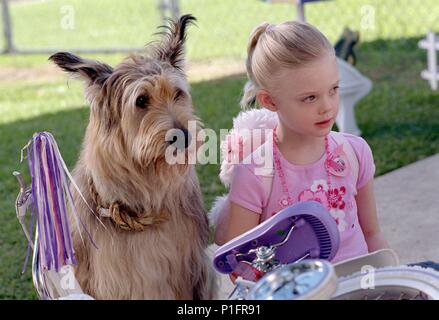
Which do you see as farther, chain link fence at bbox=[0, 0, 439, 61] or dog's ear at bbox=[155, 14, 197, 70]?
chain link fence at bbox=[0, 0, 439, 61]

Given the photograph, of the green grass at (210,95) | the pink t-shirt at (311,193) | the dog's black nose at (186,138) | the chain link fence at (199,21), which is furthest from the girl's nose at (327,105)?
the chain link fence at (199,21)

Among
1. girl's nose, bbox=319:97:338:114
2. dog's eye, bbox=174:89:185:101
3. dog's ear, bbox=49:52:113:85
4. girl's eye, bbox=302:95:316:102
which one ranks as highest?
dog's ear, bbox=49:52:113:85

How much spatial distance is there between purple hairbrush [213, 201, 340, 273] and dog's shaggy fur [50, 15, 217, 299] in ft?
1.75

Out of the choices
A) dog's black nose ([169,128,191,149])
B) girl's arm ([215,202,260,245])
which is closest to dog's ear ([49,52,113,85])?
dog's black nose ([169,128,191,149])

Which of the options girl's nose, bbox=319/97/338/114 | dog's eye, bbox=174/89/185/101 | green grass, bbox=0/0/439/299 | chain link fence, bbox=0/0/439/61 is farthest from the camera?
chain link fence, bbox=0/0/439/61

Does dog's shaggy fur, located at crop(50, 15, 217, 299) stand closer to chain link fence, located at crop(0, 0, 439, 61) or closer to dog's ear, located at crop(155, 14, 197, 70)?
dog's ear, located at crop(155, 14, 197, 70)

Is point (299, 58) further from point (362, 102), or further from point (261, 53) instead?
point (362, 102)

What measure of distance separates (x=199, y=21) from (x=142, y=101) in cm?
973

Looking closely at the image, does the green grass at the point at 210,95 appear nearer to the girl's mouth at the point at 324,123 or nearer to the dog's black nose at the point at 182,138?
the dog's black nose at the point at 182,138

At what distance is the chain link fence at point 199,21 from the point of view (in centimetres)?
1067

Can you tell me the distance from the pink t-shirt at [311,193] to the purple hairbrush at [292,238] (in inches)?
21.1

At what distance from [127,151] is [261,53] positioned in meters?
0.56

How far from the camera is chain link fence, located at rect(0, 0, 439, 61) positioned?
420 inches

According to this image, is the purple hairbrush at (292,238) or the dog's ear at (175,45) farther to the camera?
the dog's ear at (175,45)
